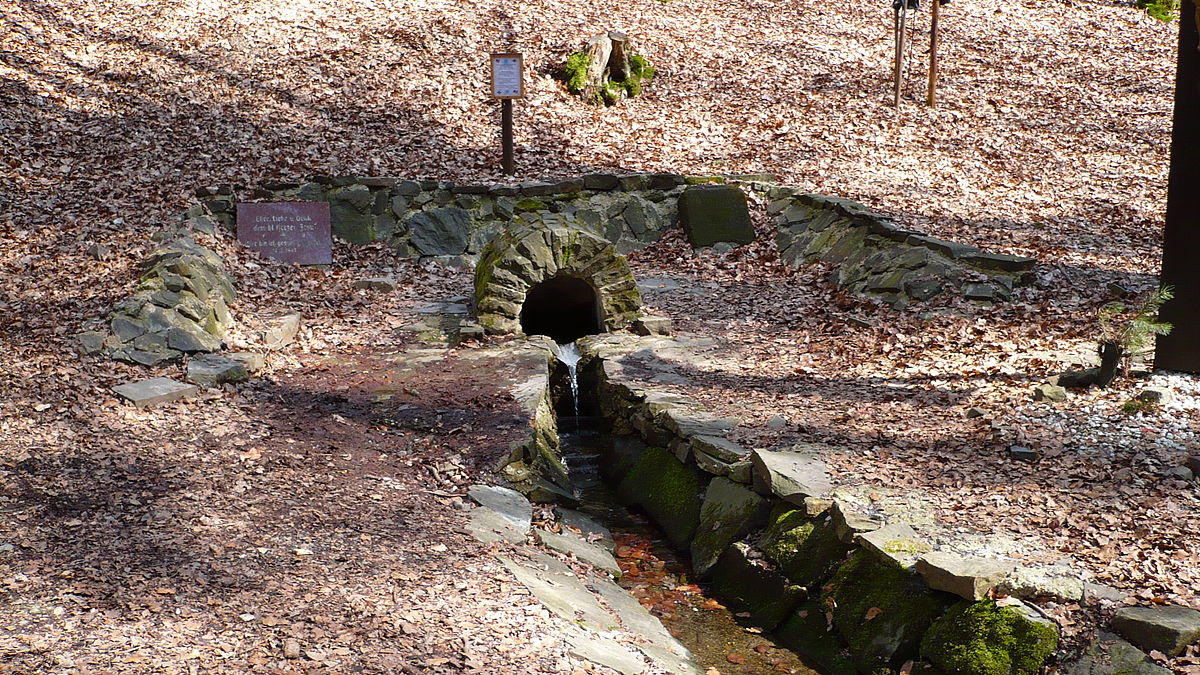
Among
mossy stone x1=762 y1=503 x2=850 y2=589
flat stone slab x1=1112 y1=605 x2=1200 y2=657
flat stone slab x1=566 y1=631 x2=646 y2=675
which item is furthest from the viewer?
mossy stone x1=762 y1=503 x2=850 y2=589

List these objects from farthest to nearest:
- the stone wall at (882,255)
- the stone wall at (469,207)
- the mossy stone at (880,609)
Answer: the stone wall at (469,207), the stone wall at (882,255), the mossy stone at (880,609)

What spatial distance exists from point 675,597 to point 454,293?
5.57m

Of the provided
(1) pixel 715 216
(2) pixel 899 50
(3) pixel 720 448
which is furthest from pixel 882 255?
(2) pixel 899 50

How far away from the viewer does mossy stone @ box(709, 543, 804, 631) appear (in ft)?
17.8

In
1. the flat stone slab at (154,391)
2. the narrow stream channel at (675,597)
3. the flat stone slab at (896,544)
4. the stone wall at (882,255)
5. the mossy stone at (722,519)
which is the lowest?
the narrow stream channel at (675,597)

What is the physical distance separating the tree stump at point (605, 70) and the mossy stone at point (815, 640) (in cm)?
1022

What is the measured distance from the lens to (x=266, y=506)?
527 centimetres

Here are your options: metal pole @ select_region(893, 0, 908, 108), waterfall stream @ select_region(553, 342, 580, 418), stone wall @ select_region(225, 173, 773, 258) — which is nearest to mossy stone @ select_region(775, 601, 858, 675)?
waterfall stream @ select_region(553, 342, 580, 418)

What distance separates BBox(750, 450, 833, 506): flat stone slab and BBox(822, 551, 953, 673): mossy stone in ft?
1.83

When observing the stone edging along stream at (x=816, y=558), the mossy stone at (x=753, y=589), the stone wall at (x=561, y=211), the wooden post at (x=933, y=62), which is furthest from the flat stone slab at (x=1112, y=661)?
the wooden post at (x=933, y=62)

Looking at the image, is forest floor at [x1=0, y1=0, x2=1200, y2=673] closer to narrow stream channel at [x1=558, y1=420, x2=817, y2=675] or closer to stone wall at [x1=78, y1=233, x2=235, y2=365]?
stone wall at [x1=78, y1=233, x2=235, y2=365]

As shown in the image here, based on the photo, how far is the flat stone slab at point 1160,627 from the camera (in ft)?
12.5

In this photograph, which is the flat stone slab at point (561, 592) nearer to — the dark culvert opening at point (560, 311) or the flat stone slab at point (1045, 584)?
the flat stone slab at point (1045, 584)

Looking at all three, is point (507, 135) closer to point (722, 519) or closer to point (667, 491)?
point (667, 491)
